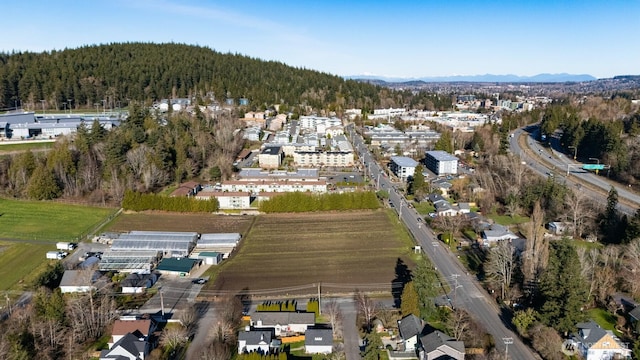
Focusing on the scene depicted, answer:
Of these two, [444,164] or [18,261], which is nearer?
[18,261]

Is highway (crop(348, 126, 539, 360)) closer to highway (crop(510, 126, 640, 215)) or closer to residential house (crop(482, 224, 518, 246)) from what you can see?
residential house (crop(482, 224, 518, 246))

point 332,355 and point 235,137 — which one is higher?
point 235,137

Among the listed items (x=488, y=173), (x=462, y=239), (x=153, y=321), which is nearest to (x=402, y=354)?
(x=153, y=321)

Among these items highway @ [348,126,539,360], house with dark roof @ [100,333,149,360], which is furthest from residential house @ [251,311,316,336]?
highway @ [348,126,539,360]

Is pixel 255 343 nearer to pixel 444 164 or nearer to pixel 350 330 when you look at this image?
pixel 350 330

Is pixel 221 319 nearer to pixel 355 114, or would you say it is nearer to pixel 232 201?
pixel 232 201

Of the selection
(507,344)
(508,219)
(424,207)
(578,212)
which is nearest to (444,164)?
(424,207)
